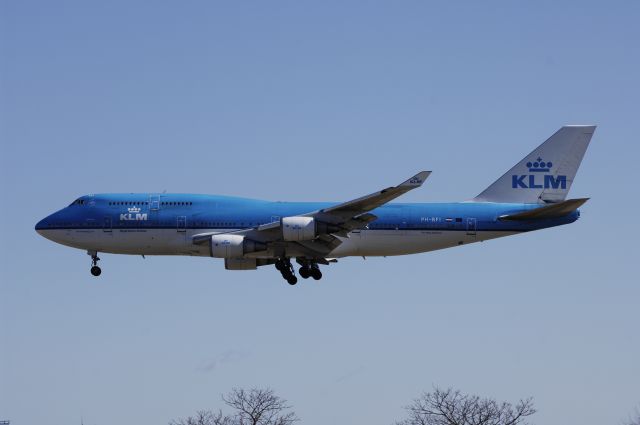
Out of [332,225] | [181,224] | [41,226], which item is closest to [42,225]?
[41,226]

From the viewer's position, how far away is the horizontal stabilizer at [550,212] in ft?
206

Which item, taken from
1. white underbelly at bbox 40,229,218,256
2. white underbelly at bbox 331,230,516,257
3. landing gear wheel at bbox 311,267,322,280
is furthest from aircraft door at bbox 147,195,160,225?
white underbelly at bbox 331,230,516,257

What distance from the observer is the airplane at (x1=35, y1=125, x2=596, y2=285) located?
211 feet

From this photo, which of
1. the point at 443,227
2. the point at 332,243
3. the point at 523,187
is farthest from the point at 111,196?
the point at 523,187

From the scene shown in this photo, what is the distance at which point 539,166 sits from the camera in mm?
69938

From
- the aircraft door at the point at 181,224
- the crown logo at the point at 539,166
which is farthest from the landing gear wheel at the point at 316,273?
the crown logo at the point at 539,166

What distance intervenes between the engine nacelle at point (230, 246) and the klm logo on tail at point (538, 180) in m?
15.7

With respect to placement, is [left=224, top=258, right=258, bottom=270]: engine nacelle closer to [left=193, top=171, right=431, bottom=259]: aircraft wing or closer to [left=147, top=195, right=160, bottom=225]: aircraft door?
[left=193, top=171, right=431, bottom=259]: aircraft wing

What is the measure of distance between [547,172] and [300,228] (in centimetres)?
1626

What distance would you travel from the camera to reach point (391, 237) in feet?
214

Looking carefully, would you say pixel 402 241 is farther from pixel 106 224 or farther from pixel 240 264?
pixel 106 224

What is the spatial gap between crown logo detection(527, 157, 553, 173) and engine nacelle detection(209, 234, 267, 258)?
16.9 m

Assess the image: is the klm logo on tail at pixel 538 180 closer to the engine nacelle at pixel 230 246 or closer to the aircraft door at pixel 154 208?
the engine nacelle at pixel 230 246

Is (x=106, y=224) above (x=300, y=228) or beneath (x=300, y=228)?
above
